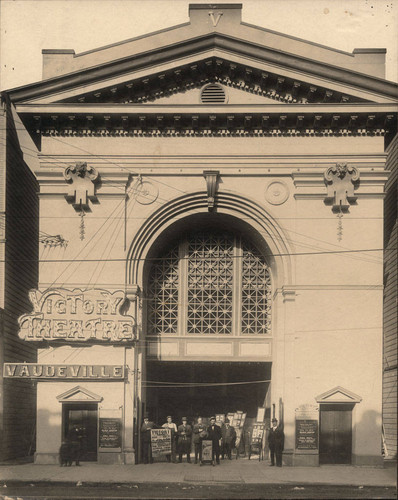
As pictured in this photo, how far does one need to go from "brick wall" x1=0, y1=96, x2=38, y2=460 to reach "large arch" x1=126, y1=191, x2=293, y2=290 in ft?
14.9

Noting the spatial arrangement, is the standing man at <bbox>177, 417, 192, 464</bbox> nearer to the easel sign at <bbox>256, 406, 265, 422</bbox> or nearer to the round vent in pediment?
the easel sign at <bbox>256, 406, 265, 422</bbox>

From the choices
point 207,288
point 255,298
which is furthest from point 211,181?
point 255,298

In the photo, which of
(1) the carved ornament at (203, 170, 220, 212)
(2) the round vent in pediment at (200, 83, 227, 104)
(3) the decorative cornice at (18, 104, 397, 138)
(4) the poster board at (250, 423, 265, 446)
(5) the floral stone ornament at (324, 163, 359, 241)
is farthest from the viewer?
(4) the poster board at (250, 423, 265, 446)

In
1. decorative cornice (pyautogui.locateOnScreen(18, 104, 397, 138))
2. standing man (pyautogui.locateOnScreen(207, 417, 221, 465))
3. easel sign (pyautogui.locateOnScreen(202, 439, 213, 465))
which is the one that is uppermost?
decorative cornice (pyautogui.locateOnScreen(18, 104, 397, 138))

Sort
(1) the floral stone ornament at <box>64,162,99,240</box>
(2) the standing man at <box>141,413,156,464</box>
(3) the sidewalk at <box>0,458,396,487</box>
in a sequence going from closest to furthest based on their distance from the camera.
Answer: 1. (3) the sidewalk at <box>0,458,396,487</box>
2. (2) the standing man at <box>141,413,156,464</box>
3. (1) the floral stone ornament at <box>64,162,99,240</box>

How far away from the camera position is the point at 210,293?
26.3 m

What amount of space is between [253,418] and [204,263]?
668 centimetres

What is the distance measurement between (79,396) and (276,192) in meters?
9.18

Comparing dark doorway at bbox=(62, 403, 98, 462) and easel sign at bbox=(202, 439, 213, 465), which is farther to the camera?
dark doorway at bbox=(62, 403, 98, 462)

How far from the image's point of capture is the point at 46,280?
80.7 feet

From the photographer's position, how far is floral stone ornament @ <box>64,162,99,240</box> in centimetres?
2477

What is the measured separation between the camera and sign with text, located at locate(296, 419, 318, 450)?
23.7 metres

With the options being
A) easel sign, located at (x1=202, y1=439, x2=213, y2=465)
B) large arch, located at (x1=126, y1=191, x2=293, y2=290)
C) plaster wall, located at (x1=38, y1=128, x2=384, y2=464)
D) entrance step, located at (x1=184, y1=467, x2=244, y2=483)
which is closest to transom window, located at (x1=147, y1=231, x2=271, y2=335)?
large arch, located at (x1=126, y1=191, x2=293, y2=290)

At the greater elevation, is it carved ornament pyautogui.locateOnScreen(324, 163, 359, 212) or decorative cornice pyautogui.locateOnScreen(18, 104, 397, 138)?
decorative cornice pyautogui.locateOnScreen(18, 104, 397, 138)
